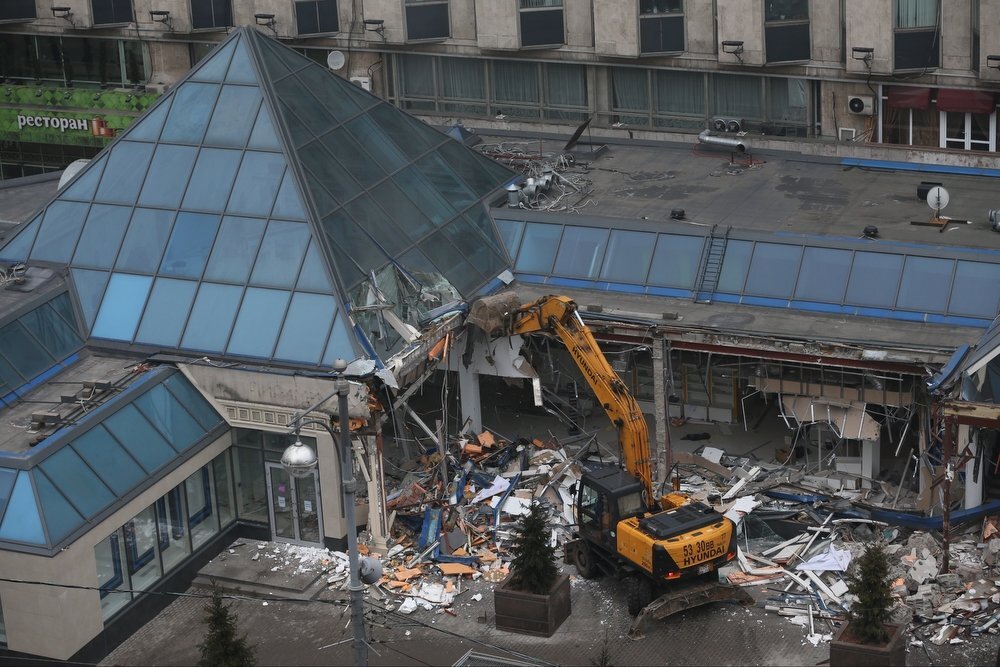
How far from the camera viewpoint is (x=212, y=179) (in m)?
46.2

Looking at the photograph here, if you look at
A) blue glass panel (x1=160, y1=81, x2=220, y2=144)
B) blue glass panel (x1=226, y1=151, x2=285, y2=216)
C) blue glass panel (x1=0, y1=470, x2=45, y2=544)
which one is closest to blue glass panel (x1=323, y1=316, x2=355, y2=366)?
blue glass panel (x1=226, y1=151, x2=285, y2=216)

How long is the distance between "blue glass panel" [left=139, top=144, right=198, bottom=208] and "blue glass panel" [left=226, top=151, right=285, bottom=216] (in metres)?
1.73

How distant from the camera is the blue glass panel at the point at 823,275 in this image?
151ft

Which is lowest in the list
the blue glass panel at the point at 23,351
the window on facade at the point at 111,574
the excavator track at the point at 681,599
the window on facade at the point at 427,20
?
the excavator track at the point at 681,599

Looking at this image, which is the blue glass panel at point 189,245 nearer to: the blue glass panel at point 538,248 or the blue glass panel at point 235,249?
the blue glass panel at point 235,249

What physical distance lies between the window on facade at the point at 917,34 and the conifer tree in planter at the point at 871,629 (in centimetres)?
2342

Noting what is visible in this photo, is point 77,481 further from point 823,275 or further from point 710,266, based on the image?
point 823,275

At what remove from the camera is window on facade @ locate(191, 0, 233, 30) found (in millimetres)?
68125

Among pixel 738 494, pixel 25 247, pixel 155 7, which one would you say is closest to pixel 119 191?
pixel 25 247

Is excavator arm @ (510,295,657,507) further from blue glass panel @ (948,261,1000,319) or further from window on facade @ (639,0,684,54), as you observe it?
window on facade @ (639,0,684,54)

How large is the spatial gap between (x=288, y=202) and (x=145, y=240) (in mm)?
4365

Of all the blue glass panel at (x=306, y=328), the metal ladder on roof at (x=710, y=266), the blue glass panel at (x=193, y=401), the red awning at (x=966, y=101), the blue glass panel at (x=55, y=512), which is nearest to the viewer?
the blue glass panel at (x=55, y=512)

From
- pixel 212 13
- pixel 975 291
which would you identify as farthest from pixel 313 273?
pixel 212 13

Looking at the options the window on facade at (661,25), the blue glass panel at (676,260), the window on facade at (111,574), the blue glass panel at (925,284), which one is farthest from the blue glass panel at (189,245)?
the window on facade at (661,25)
